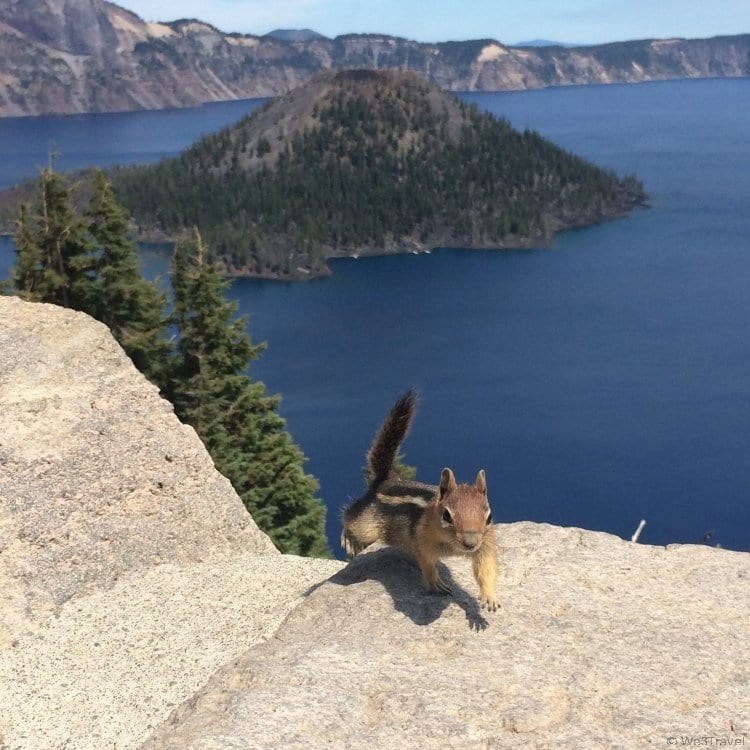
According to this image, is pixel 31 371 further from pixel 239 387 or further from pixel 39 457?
pixel 239 387

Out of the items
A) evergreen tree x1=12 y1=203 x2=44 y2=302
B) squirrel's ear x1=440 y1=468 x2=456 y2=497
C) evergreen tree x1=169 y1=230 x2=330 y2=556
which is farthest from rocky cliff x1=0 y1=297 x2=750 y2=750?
evergreen tree x1=169 y1=230 x2=330 y2=556

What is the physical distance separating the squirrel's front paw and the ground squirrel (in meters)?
0.01

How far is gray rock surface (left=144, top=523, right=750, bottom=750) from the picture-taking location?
36.2 ft

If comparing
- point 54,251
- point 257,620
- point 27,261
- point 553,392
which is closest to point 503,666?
point 257,620

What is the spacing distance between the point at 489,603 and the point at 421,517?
59.3 inches

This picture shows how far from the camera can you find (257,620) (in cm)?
1756

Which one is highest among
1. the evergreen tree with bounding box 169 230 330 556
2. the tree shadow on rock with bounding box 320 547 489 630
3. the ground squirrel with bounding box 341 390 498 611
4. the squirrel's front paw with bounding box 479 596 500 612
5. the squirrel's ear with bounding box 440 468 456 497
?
the squirrel's ear with bounding box 440 468 456 497

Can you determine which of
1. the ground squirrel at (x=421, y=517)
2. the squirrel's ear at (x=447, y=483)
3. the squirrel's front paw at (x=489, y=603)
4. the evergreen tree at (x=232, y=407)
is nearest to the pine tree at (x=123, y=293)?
the evergreen tree at (x=232, y=407)

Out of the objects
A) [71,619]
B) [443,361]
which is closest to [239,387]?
[71,619]

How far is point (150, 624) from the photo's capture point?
17500 millimetres

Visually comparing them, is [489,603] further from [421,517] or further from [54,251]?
[54,251]

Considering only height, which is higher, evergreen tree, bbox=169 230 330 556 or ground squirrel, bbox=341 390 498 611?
ground squirrel, bbox=341 390 498 611

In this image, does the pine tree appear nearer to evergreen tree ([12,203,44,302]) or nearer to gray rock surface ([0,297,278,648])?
evergreen tree ([12,203,44,302])

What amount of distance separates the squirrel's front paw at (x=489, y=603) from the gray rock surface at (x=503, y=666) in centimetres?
17
